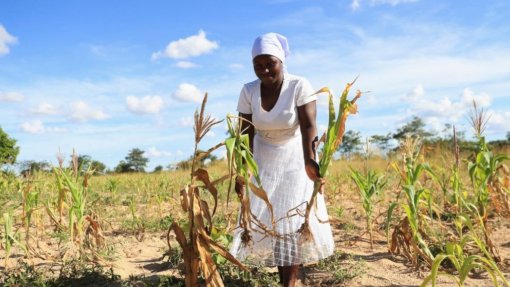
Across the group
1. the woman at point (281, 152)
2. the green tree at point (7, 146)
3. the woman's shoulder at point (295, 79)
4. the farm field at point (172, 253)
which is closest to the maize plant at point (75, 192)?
the farm field at point (172, 253)

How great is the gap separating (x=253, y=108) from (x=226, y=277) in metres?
1.11

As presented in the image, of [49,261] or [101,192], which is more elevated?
[101,192]

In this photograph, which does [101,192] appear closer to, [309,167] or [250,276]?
[250,276]

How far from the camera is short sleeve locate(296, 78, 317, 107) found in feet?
8.82

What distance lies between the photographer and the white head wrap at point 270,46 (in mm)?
2648

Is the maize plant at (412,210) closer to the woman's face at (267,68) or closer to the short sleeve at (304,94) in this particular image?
the short sleeve at (304,94)

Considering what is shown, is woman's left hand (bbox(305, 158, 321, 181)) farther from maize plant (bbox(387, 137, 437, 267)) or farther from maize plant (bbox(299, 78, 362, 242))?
maize plant (bbox(387, 137, 437, 267))

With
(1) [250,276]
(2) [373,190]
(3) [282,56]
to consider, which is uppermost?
(3) [282,56]

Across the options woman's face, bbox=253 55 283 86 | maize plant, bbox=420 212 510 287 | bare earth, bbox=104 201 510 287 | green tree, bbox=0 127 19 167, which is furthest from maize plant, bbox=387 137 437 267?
green tree, bbox=0 127 19 167

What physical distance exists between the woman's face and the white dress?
9 centimetres

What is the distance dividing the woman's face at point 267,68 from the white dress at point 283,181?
0.30ft

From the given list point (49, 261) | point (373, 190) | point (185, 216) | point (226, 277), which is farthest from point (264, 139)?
point (185, 216)

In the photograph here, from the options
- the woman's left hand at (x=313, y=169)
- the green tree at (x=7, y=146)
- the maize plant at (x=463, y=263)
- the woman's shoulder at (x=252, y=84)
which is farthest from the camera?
the green tree at (x=7, y=146)

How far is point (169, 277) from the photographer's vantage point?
2979 millimetres
